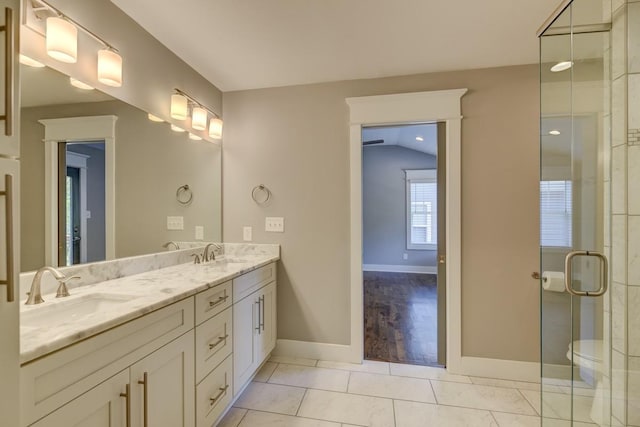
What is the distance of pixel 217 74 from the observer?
242 centimetres

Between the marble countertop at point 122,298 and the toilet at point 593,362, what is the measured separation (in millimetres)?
2160

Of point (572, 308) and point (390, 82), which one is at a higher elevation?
point (390, 82)

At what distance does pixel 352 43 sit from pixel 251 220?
5.45 ft

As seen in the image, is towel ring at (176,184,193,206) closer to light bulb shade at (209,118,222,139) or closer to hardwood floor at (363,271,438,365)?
light bulb shade at (209,118,222,139)

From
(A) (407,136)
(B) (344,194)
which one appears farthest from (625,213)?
(A) (407,136)

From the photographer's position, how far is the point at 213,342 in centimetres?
163

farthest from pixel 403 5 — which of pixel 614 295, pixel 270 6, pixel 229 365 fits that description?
pixel 229 365

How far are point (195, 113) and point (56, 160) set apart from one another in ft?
3.64

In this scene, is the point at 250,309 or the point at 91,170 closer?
the point at 91,170

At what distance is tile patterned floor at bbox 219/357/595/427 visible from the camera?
5.89 feet

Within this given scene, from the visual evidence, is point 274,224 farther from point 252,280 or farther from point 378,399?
point 378,399

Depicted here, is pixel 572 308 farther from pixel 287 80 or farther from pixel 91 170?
pixel 91 170

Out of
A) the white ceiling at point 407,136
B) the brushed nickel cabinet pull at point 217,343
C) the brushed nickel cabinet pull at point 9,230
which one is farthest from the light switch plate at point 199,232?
the white ceiling at point 407,136

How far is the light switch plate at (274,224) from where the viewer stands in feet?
8.55
